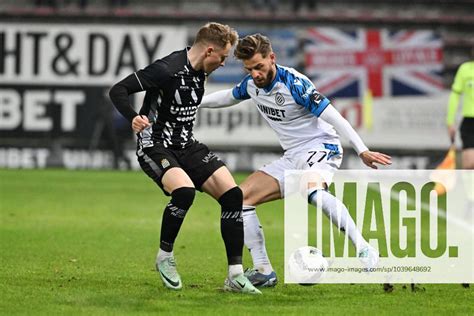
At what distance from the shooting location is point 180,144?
8.56 metres

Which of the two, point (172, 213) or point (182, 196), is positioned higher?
point (182, 196)

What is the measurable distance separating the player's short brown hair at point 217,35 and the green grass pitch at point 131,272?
190 cm

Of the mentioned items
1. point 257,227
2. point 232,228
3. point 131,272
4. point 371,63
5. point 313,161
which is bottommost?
point 371,63

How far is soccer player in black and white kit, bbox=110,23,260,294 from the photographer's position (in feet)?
27.1

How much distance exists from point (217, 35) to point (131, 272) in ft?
7.77

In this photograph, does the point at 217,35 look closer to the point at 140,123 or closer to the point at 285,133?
the point at 140,123

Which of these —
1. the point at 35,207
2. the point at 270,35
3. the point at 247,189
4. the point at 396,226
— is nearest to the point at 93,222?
the point at 35,207

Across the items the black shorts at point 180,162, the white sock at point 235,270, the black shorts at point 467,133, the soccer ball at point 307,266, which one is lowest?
the black shorts at point 467,133

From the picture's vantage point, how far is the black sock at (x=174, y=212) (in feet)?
26.9

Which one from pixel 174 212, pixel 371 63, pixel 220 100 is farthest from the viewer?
pixel 371 63

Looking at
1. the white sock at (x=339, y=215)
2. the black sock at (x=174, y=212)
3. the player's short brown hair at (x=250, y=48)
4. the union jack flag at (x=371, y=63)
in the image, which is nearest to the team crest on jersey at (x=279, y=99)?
the player's short brown hair at (x=250, y=48)

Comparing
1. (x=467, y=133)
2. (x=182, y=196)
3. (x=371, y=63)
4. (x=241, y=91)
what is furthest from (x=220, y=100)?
(x=371, y=63)

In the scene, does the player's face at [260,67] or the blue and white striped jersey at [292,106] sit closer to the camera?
the player's face at [260,67]

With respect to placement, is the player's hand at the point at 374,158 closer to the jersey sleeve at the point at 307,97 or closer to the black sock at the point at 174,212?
the jersey sleeve at the point at 307,97
